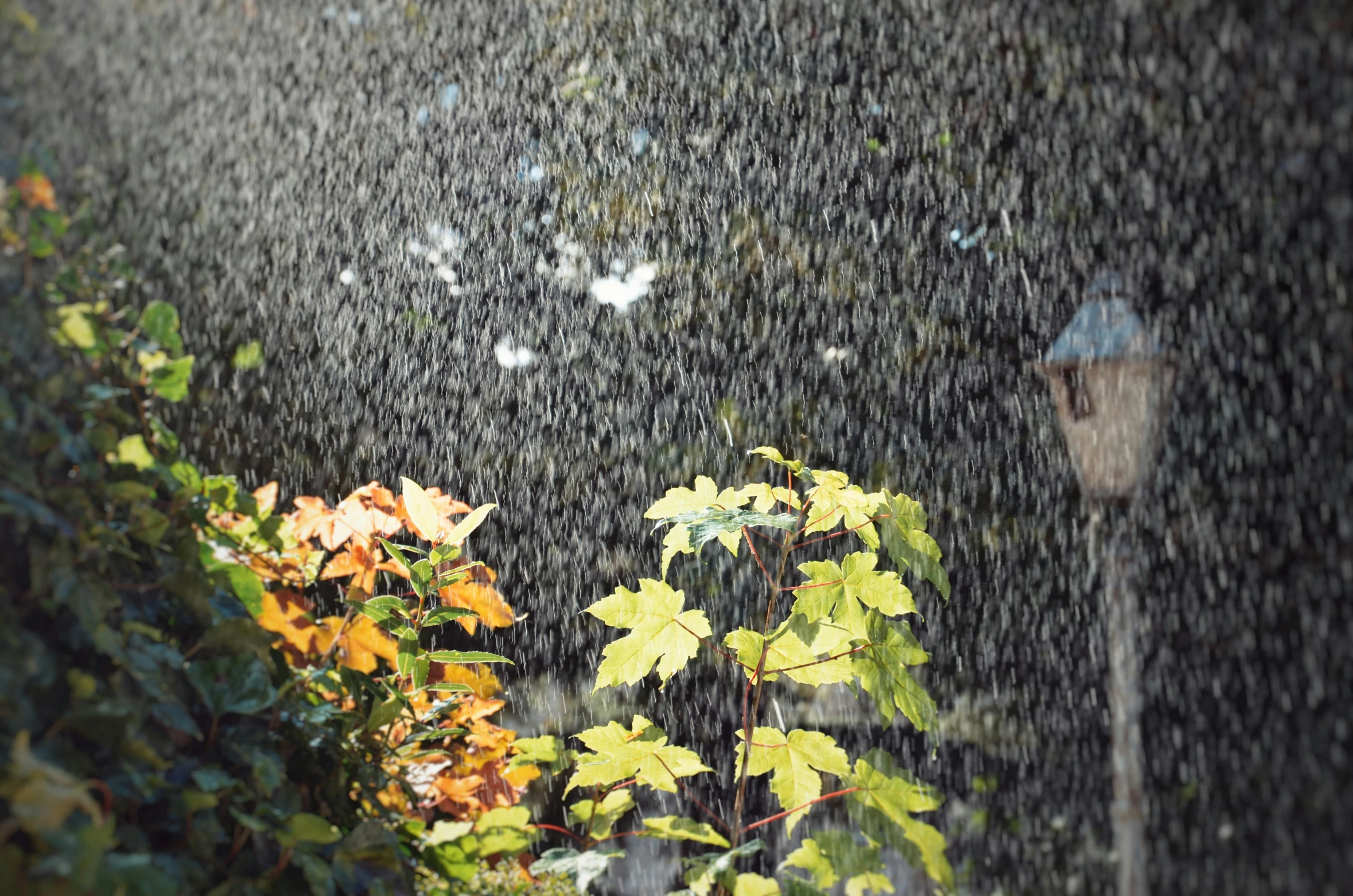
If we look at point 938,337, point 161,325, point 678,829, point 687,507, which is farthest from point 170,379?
point 938,337

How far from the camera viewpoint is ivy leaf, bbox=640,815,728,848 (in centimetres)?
92

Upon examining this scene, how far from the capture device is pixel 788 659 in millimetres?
985

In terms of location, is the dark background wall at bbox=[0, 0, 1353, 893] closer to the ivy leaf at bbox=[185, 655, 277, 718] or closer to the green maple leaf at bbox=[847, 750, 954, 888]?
the green maple leaf at bbox=[847, 750, 954, 888]

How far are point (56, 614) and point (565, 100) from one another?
8.10ft

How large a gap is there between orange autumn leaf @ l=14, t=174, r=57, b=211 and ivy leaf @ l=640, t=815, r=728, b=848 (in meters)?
0.77

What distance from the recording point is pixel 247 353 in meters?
1.60

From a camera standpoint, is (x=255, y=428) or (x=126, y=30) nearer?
(x=255, y=428)

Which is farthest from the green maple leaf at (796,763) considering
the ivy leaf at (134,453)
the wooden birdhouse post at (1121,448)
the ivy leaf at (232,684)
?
the wooden birdhouse post at (1121,448)

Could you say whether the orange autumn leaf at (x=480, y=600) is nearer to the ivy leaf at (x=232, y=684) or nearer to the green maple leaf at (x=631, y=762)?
the green maple leaf at (x=631, y=762)

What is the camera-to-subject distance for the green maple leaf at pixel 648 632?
3.20 ft

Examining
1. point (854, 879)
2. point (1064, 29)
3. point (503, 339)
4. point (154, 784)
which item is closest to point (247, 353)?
point (503, 339)

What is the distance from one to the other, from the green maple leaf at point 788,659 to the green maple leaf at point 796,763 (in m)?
0.06

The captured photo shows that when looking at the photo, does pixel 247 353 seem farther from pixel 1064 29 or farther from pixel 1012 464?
pixel 1064 29

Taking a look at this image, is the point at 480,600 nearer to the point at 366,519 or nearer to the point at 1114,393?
the point at 366,519
